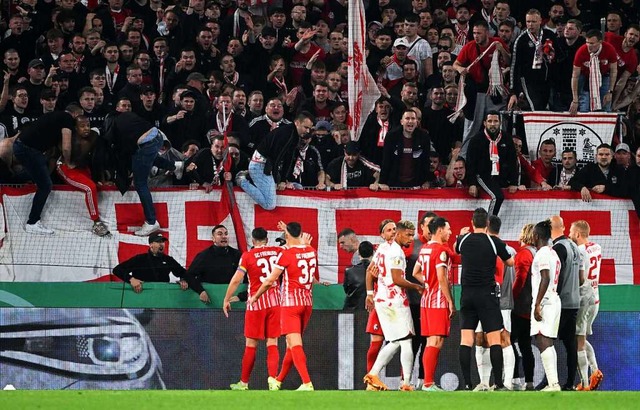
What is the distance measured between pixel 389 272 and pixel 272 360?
1.54m

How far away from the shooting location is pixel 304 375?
1352 centimetres

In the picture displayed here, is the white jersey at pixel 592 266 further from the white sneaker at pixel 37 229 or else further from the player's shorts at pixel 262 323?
the white sneaker at pixel 37 229

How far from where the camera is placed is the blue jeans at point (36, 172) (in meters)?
16.2

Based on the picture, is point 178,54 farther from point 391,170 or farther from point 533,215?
point 533,215

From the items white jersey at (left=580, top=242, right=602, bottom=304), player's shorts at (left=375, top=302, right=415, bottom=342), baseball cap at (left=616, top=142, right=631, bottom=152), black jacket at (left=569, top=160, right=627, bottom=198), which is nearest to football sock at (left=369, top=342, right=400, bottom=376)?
player's shorts at (left=375, top=302, right=415, bottom=342)

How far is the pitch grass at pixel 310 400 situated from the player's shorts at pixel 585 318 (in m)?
1.51

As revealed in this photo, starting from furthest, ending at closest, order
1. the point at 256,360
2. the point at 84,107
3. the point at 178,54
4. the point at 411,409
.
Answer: the point at 178,54
the point at 84,107
the point at 256,360
the point at 411,409

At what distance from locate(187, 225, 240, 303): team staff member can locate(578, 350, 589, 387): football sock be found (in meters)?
4.20

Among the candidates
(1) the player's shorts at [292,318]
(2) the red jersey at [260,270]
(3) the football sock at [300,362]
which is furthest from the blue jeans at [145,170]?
(3) the football sock at [300,362]

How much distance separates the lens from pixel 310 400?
12039 millimetres

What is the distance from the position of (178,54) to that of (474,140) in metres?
5.22

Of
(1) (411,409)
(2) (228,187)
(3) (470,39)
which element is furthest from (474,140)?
(1) (411,409)

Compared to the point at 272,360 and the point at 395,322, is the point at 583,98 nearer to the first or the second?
the point at 395,322

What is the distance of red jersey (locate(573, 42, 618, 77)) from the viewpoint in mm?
18297
